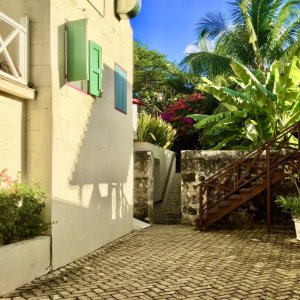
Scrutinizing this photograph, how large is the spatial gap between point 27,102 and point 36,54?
2.39 ft

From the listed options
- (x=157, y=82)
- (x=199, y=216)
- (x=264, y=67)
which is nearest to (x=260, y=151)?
(x=199, y=216)

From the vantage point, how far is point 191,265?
6848 mm

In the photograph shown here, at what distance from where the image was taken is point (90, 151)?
835 centimetres

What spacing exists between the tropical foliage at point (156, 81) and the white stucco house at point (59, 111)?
16.0 metres

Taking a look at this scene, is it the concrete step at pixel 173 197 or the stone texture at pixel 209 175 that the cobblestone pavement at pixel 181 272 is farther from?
the concrete step at pixel 173 197

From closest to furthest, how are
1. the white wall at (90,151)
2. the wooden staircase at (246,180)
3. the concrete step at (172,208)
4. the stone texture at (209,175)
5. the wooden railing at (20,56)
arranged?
the wooden railing at (20,56) < the white wall at (90,151) < the wooden staircase at (246,180) < the stone texture at (209,175) < the concrete step at (172,208)

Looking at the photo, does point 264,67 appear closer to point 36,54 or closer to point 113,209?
point 113,209

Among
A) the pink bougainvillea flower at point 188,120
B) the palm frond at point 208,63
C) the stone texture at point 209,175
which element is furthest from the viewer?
the pink bougainvillea flower at point 188,120

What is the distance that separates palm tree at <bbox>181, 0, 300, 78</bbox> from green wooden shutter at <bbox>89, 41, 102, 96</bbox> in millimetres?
9678

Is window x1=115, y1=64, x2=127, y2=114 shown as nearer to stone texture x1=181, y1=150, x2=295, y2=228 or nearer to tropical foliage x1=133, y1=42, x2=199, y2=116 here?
stone texture x1=181, y1=150, x2=295, y2=228

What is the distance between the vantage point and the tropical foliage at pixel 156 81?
25016 millimetres

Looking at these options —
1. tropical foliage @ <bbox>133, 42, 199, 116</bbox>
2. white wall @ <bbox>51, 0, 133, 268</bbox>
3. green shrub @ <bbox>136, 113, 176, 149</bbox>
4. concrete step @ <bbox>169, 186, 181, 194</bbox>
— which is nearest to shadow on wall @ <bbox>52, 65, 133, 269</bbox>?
white wall @ <bbox>51, 0, 133, 268</bbox>

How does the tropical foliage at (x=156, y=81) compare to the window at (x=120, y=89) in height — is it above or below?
above

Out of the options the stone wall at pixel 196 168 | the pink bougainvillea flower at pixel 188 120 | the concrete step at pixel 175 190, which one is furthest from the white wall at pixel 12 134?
the pink bougainvillea flower at pixel 188 120
